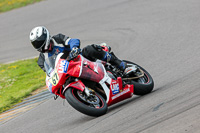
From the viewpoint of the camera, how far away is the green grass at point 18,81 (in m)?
9.19

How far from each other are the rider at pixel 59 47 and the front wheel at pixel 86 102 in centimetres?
57

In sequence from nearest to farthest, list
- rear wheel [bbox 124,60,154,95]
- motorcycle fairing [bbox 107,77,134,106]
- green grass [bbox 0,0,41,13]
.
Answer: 1. motorcycle fairing [bbox 107,77,134,106]
2. rear wheel [bbox 124,60,154,95]
3. green grass [bbox 0,0,41,13]

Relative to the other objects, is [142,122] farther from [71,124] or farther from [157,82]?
[157,82]

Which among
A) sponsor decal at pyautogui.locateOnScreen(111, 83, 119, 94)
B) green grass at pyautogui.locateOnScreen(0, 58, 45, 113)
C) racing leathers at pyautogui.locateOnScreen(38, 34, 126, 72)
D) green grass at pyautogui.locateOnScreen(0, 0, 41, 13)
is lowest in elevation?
green grass at pyautogui.locateOnScreen(0, 0, 41, 13)

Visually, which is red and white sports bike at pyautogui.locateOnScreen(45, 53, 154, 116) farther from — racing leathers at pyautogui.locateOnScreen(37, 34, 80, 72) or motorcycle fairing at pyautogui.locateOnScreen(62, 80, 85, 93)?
racing leathers at pyautogui.locateOnScreen(37, 34, 80, 72)

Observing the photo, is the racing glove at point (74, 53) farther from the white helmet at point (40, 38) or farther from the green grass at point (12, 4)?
the green grass at point (12, 4)

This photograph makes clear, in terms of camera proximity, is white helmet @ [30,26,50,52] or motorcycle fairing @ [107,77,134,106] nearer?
white helmet @ [30,26,50,52]

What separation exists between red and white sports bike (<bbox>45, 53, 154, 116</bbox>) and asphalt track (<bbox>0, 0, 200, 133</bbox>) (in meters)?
0.18

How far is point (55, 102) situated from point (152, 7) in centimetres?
783

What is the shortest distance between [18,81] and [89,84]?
4.98 metres

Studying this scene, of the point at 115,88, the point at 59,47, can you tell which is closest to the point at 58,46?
the point at 59,47

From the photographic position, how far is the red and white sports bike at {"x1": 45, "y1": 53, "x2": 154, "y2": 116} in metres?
5.82

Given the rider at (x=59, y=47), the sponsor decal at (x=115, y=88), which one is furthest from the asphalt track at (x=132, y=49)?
the rider at (x=59, y=47)

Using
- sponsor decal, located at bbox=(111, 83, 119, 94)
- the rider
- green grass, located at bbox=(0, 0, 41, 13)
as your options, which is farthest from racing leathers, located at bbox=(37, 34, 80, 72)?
green grass, located at bbox=(0, 0, 41, 13)
